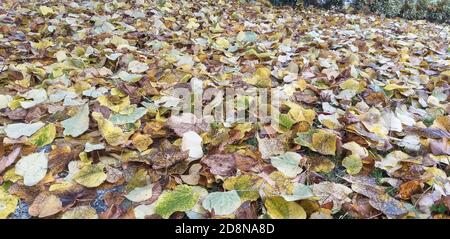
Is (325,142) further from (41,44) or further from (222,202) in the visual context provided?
(41,44)

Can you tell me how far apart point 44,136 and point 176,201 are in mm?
674

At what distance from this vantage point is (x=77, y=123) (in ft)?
5.59

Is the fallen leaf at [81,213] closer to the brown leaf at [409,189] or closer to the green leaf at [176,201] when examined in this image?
the green leaf at [176,201]

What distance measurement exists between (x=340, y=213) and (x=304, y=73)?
1.27 metres

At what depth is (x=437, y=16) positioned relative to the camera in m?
6.24

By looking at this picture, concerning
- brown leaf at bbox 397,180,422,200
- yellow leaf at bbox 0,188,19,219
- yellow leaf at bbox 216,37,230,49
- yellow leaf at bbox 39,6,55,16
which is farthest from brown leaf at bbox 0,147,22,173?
yellow leaf at bbox 39,6,55,16

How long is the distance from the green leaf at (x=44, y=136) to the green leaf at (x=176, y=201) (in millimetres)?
Result: 592

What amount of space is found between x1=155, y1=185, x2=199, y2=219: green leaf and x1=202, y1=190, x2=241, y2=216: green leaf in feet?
0.17

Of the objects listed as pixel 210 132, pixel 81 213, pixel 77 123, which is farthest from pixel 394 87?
pixel 81 213

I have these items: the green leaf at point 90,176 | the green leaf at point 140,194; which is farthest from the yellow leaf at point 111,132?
the green leaf at point 140,194

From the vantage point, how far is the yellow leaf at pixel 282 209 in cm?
127

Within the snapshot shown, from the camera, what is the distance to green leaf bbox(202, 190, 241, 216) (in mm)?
1281
